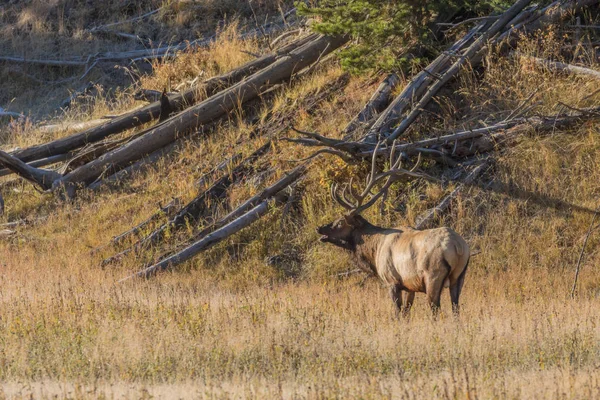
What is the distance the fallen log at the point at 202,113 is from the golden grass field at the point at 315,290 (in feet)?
1.11

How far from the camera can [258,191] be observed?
15.2 metres

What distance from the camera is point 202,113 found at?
17844 millimetres

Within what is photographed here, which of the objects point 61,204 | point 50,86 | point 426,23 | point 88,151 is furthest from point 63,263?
point 50,86

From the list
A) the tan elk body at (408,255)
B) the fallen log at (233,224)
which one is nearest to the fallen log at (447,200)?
the tan elk body at (408,255)

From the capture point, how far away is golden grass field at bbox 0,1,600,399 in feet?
26.1

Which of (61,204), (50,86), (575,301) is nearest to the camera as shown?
(575,301)

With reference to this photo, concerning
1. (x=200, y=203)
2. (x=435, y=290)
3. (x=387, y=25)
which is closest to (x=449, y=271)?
(x=435, y=290)

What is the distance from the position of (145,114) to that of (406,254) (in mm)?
9935

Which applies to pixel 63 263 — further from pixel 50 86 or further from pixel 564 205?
pixel 50 86

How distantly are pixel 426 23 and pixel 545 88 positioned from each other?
8.86ft

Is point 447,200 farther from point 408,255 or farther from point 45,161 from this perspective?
point 45,161

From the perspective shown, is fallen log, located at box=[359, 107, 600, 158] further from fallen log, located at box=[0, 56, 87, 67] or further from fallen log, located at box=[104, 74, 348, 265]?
fallen log, located at box=[0, 56, 87, 67]

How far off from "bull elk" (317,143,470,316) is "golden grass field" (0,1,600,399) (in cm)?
34

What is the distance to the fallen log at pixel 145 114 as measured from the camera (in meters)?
18.6
